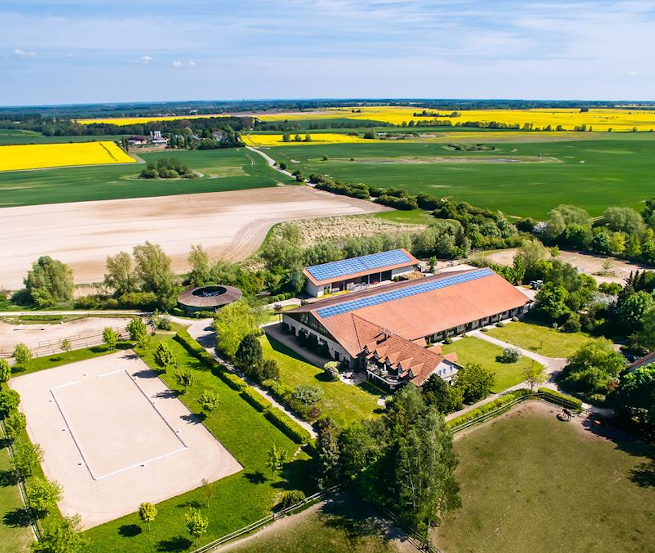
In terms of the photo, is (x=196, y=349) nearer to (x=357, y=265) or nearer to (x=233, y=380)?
(x=233, y=380)

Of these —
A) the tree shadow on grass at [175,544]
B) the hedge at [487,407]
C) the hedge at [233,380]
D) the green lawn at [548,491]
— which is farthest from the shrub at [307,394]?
the tree shadow on grass at [175,544]

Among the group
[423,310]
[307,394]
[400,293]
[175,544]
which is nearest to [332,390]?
[307,394]

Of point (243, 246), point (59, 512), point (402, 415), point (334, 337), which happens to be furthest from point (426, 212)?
point (59, 512)

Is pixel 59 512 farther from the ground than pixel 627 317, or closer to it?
closer to it

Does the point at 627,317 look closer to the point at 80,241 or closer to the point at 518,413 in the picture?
the point at 518,413

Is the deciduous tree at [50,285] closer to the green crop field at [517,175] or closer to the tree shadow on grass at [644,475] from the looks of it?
the tree shadow on grass at [644,475]

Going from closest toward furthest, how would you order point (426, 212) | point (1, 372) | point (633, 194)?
1. point (1, 372)
2. point (426, 212)
3. point (633, 194)
